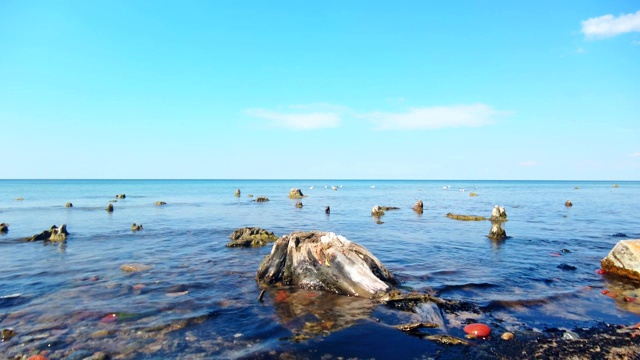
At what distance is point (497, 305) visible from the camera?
1174 centimetres

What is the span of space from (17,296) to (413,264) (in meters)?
16.9

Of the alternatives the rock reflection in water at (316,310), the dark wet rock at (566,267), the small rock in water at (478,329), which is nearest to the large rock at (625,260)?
the dark wet rock at (566,267)

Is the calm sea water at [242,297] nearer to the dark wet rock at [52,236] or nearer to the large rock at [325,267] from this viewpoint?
the large rock at [325,267]

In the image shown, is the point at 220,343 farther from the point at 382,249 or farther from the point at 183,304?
the point at 382,249

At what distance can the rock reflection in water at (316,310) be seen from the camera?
998 centimetres

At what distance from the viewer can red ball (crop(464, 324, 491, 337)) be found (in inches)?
365

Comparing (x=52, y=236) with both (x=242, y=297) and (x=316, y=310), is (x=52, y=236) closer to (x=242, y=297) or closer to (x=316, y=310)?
(x=242, y=297)

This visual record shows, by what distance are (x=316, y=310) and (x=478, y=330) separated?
481 centimetres

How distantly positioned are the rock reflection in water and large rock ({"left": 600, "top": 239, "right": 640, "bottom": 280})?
11936mm

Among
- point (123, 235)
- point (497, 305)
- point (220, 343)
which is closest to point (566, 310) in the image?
point (497, 305)

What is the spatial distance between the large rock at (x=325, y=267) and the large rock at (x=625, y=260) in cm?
1037

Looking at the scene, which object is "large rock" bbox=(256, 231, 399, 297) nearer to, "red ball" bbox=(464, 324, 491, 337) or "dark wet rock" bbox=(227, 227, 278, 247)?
"red ball" bbox=(464, 324, 491, 337)

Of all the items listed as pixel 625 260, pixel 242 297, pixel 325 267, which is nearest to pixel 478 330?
pixel 325 267

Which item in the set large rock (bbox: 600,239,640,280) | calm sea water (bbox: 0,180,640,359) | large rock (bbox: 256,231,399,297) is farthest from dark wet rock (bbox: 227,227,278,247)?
large rock (bbox: 600,239,640,280)
